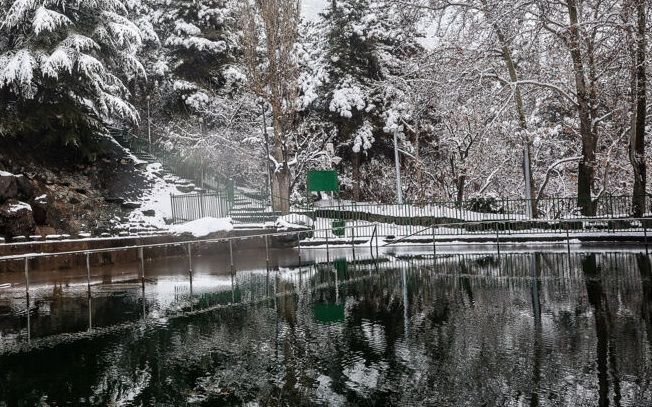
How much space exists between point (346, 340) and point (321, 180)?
21137 mm

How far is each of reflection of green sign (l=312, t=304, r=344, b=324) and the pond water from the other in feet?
0.24

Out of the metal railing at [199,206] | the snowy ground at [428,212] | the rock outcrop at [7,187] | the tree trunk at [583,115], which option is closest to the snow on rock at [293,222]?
the snowy ground at [428,212]

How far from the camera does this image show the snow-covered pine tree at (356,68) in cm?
3694

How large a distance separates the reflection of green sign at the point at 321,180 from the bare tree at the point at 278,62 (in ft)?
6.38

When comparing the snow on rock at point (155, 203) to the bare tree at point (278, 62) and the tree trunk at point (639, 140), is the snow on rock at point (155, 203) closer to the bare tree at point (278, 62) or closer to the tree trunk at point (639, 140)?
the bare tree at point (278, 62)

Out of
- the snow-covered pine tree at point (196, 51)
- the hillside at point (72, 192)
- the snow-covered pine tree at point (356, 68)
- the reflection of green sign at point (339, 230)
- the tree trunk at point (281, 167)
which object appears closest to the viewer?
the hillside at point (72, 192)

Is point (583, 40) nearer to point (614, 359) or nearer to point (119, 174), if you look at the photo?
point (614, 359)

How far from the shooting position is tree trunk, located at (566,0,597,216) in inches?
895

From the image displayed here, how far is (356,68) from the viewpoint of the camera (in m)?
37.8

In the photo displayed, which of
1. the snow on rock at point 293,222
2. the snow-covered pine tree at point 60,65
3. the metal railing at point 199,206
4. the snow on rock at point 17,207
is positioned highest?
the snow-covered pine tree at point 60,65

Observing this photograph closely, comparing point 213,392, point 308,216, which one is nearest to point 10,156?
point 308,216

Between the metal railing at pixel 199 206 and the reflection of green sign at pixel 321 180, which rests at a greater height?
the reflection of green sign at pixel 321 180

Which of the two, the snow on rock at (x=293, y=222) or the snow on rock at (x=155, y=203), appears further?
the snow on rock at (x=155, y=203)

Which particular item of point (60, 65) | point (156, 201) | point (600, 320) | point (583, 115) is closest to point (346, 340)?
point (600, 320)
